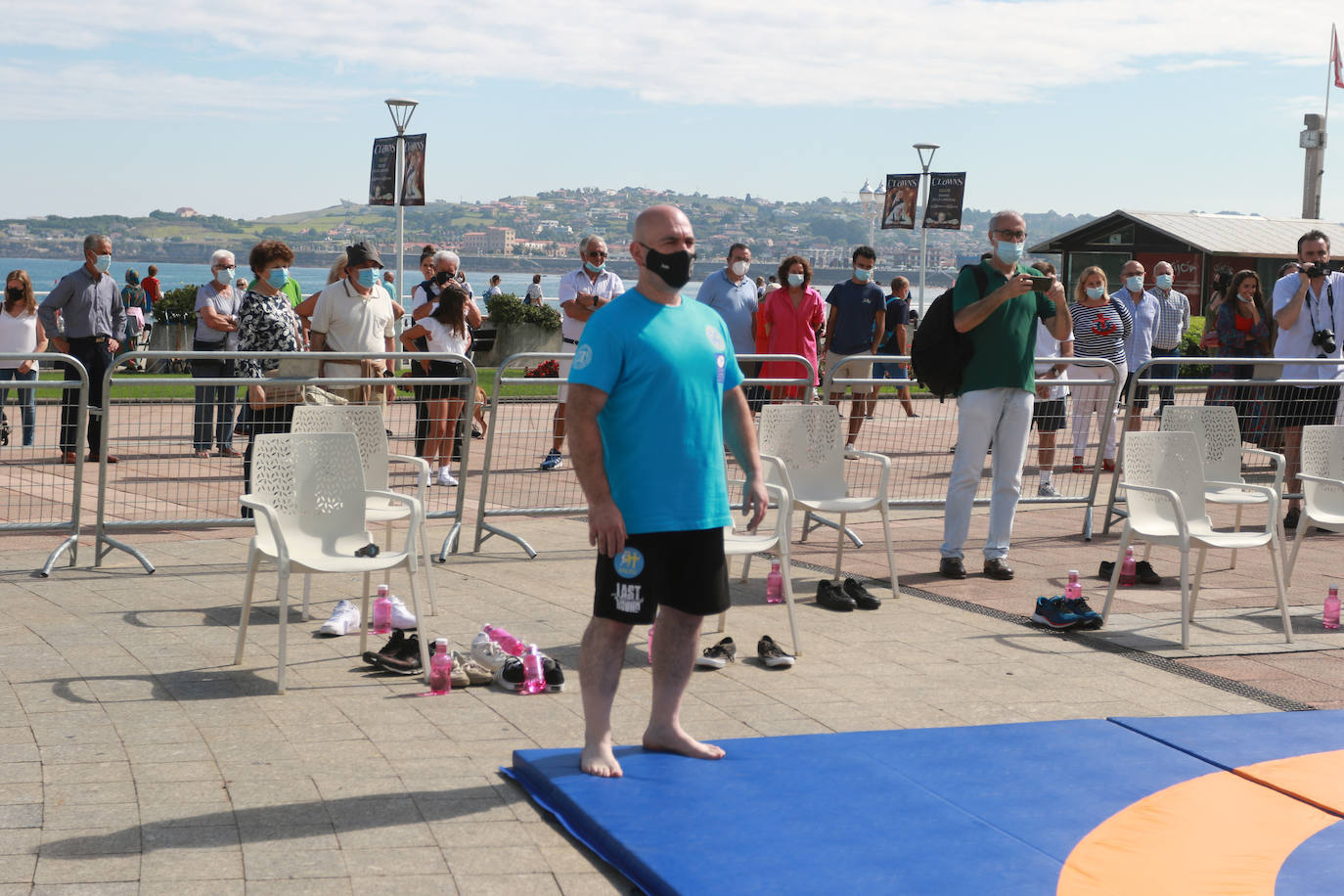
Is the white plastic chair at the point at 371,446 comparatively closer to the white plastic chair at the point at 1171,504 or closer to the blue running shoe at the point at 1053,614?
the blue running shoe at the point at 1053,614

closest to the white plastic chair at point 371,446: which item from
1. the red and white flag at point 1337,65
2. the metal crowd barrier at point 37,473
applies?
the metal crowd barrier at point 37,473

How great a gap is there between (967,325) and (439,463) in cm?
403

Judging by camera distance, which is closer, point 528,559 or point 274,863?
point 274,863

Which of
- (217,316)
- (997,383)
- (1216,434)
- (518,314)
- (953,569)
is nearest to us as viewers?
(997,383)

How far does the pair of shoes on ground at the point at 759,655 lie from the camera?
251 inches

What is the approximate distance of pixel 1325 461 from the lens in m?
8.59

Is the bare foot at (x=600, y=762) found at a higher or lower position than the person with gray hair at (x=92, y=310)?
lower

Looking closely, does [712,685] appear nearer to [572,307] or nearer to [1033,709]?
[1033,709]

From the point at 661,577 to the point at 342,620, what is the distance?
9.19 ft

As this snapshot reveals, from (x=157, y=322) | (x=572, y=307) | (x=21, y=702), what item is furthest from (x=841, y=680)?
(x=157, y=322)

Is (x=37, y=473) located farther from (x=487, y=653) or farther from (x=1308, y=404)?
(x=1308, y=404)

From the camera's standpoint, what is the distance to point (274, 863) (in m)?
4.00

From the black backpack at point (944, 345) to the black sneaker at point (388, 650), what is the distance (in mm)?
3764

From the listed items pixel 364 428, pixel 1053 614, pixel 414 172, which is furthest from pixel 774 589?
pixel 414 172
